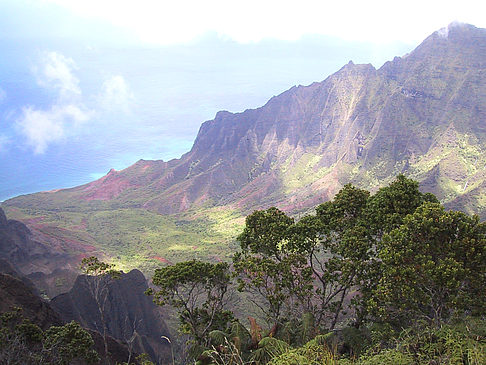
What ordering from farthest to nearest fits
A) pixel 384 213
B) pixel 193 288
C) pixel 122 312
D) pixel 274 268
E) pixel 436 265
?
pixel 122 312 < pixel 193 288 < pixel 274 268 < pixel 384 213 < pixel 436 265

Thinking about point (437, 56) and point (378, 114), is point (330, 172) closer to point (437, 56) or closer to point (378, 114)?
point (378, 114)

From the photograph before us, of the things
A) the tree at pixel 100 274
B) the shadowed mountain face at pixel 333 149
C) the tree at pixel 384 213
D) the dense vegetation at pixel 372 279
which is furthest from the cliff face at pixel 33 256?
the tree at pixel 384 213

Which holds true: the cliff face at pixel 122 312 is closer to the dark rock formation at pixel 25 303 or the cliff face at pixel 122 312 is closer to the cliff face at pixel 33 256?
the dark rock formation at pixel 25 303

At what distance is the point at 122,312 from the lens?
37.3 meters

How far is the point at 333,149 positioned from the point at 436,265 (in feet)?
379

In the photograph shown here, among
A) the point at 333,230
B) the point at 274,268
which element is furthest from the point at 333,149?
the point at 274,268

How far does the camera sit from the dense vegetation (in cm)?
948

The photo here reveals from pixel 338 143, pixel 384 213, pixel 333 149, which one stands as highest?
pixel 338 143

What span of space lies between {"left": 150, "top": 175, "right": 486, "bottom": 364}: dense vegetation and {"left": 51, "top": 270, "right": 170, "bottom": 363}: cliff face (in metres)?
19.9

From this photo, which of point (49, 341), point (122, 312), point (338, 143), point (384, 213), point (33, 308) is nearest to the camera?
point (384, 213)

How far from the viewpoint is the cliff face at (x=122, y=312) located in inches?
1358

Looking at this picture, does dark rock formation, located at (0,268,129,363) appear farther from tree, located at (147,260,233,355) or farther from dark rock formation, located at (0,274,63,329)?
tree, located at (147,260,233,355)

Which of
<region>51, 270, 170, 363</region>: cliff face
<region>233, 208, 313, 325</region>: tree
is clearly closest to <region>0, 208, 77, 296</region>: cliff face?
<region>51, 270, 170, 363</region>: cliff face

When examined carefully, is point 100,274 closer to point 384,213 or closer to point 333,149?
point 384,213
